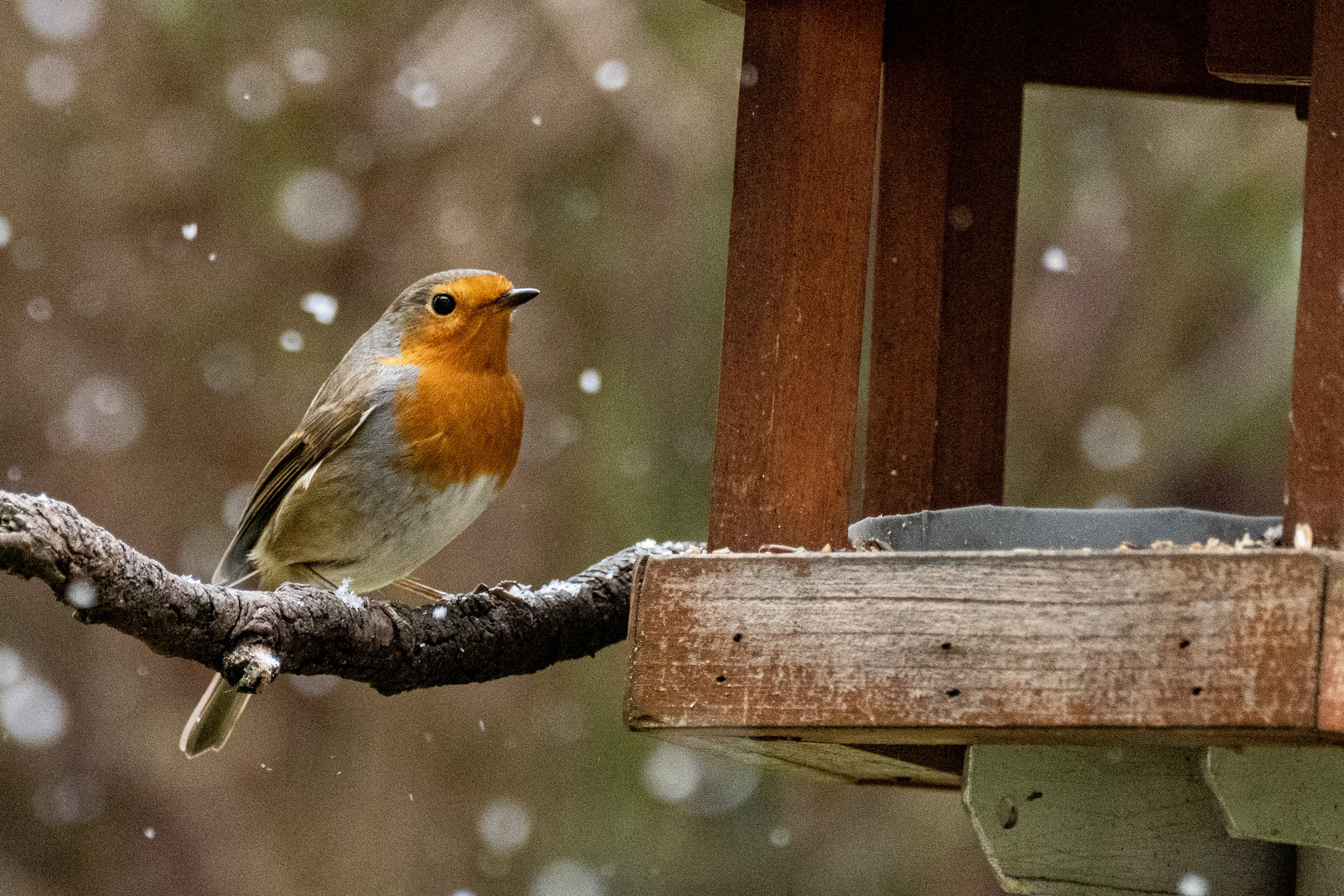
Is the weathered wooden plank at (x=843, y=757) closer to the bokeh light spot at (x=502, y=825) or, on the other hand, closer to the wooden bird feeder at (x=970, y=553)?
the wooden bird feeder at (x=970, y=553)

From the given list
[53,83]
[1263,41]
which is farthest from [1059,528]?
[53,83]

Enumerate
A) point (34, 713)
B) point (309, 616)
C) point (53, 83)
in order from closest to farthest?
point (309, 616)
point (34, 713)
point (53, 83)

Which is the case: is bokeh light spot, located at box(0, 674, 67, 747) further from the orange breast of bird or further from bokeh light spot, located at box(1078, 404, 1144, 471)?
bokeh light spot, located at box(1078, 404, 1144, 471)

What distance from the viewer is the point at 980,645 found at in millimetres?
1889

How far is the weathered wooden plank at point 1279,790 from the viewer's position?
Answer: 1.92 meters

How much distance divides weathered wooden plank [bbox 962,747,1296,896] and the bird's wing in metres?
1.62

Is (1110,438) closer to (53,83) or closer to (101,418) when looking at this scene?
(101,418)

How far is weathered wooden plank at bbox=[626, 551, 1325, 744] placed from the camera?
1.72 meters

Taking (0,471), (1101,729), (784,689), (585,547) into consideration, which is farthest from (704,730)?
(0,471)

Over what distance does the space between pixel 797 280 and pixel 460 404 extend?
1.21 metres

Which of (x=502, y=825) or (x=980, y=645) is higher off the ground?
(x=980, y=645)

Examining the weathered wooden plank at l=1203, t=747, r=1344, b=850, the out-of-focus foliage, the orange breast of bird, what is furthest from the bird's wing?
the out-of-focus foliage

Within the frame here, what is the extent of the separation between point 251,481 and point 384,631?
10.2 ft

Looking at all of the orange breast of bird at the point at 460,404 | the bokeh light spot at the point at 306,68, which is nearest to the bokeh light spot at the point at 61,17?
the bokeh light spot at the point at 306,68
